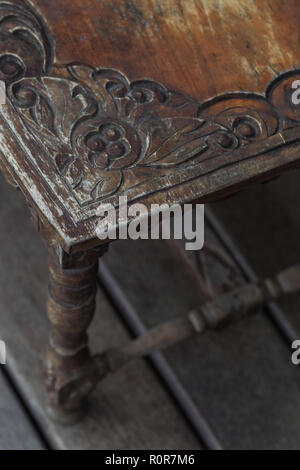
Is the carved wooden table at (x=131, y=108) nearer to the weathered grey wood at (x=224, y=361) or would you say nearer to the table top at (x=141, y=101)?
the table top at (x=141, y=101)

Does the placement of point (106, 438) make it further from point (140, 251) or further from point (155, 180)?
point (155, 180)

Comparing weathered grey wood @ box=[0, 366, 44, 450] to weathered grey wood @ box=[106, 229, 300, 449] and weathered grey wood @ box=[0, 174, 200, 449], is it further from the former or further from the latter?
weathered grey wood @ box=[106, 229, 300, 449]

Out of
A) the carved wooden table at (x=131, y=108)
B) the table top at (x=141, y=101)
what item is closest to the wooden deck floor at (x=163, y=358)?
the carved wooden table at (x=131, y=108)

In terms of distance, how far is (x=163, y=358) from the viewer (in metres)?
1.19

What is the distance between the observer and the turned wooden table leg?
2.63ft

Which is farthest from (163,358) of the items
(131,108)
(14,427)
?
(131,108)

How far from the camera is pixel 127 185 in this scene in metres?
0.74

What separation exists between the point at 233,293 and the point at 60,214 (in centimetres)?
47

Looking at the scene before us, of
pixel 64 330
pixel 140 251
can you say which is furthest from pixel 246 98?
pixel 140 251

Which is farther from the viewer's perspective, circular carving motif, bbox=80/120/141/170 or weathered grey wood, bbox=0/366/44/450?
weathered grey wood, bbox=0/366/44/450

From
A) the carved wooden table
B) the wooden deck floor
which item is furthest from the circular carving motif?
the wooden deck floor

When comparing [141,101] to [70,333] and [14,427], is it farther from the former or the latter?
[14,427]

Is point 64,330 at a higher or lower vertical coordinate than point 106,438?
higher

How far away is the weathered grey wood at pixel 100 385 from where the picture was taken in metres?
1.11
